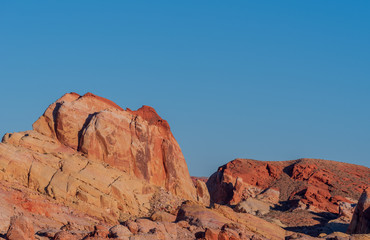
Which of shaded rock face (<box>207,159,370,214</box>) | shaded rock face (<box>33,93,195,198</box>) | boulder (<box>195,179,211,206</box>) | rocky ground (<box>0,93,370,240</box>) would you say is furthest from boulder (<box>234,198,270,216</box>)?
shaded rock face (<box>33,93,195,198</box>)

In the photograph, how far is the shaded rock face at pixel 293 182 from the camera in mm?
109713

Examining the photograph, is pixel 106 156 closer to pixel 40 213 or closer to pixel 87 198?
pixel 87 198

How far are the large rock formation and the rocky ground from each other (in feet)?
0.32

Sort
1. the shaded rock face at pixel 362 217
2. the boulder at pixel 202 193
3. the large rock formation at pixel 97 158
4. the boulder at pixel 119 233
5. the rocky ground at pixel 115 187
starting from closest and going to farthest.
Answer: the boulder at pixel 119 233, the rocky ground at pixel 115 187, the large rock formation at pixel 97 158, the shaded rock face at pixel 362 217, the boulder at pixel 202 193

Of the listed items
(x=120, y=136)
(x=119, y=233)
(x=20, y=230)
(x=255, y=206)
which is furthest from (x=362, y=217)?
(x=20, y=230)

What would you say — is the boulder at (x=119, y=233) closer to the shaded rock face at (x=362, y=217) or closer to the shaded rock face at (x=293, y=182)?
the shaded rock face at (x=362, y=217)

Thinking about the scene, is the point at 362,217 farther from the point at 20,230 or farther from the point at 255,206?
the point at 20,230

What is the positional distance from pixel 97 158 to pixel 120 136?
362 cm

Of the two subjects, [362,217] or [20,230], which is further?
[362,217]

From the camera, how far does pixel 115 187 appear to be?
72.8m

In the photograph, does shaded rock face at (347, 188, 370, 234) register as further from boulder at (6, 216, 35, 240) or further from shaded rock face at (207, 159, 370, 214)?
A: boulder at (6, 216, 35, 240)

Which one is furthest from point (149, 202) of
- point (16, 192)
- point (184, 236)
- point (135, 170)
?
point (184, 236)

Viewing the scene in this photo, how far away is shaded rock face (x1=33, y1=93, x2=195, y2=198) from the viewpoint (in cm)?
7612

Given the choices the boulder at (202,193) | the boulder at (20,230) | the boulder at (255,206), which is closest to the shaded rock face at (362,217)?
the boulder at (202,193)
